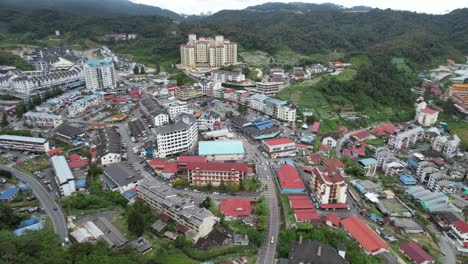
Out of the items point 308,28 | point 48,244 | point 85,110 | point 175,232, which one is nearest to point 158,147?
point 175,232

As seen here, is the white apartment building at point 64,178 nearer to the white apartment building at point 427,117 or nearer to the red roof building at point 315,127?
the red roof building at point 315,127

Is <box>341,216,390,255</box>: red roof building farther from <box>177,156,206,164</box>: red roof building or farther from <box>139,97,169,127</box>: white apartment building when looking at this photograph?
<box>139,97,169,127</box>: white apartment building

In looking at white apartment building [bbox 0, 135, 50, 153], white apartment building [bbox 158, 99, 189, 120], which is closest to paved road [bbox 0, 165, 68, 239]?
white apartment building [bbox 0, 135, 50, 153]

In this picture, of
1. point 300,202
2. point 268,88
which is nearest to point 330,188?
point 300,202

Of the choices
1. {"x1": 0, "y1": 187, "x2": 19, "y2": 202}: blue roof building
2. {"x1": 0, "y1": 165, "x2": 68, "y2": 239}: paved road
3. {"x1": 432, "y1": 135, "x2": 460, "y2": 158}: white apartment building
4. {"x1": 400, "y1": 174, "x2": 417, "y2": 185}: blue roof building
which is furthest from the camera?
{"x1": 432, "y1": 135, "x2": 460, "y2": 158}: white apartment building

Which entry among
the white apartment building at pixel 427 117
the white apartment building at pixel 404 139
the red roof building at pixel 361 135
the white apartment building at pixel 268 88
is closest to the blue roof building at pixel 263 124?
the red roof building at pixel 361 135

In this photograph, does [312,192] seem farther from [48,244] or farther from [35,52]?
[35,52]

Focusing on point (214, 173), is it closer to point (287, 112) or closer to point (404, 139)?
point (287, 112)
